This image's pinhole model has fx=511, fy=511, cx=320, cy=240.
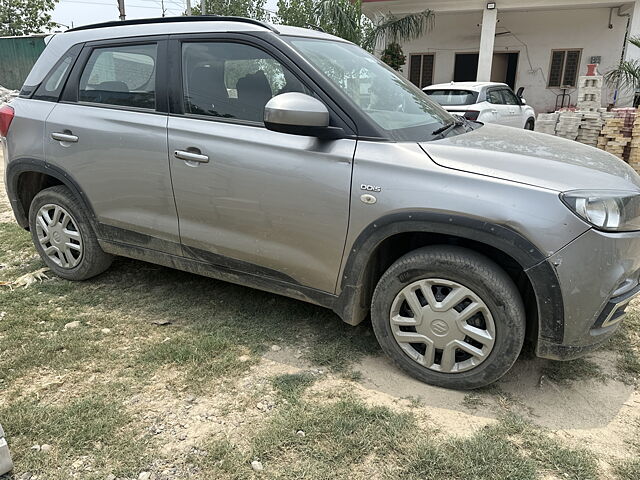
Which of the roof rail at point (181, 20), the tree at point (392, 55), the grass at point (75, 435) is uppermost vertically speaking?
the tree at point (392, 55)

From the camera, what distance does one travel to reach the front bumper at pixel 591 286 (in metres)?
2.23

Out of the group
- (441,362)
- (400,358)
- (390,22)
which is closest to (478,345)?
(441,362)

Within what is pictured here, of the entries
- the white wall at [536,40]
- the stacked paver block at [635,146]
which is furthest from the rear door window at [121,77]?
the white wall at [536,40]

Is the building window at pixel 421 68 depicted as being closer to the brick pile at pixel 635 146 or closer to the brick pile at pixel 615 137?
the brick pile at pixel 615 137

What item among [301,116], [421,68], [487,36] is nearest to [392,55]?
[487,36]

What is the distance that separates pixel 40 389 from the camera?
8.72ft

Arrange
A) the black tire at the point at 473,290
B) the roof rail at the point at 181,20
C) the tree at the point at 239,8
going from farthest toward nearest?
the tree at the point at 239,8
the roof rail at the point at 181,20
the black tire at the point at 473,290

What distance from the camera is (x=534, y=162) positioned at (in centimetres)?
245

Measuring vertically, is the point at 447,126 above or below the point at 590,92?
below

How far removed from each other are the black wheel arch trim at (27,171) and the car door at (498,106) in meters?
8.47

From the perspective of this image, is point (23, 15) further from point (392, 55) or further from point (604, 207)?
point (604, 207)

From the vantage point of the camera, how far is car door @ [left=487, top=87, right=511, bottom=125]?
1015 centimetres

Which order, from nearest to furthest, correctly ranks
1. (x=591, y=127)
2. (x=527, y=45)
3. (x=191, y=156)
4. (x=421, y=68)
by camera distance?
(x=191, y=156), (x=591, y=127), (x=527, y=45), (x=421, y=68)

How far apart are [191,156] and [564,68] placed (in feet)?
50.7
